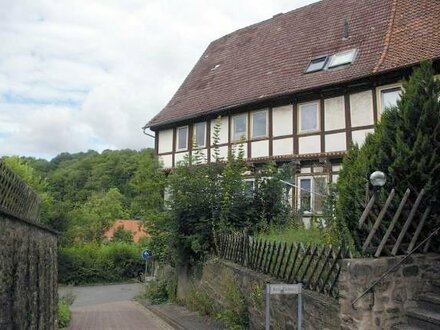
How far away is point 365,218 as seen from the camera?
21.8 ft

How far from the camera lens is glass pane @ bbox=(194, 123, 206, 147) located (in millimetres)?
22406

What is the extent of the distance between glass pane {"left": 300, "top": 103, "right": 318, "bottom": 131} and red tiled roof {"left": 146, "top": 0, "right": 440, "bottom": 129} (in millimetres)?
718

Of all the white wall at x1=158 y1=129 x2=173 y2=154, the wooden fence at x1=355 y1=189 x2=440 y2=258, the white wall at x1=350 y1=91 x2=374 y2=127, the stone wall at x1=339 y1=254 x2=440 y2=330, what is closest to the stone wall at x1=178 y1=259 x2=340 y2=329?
the stone wall at x1=339 y1=254 x2=440 y2=330

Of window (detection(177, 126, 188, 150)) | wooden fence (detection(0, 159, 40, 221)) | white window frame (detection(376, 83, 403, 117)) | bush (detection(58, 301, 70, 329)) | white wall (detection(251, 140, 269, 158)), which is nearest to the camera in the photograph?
wooden fence (detection(0, 159, 40, 221))

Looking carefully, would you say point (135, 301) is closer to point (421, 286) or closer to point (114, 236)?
point (421, 286)

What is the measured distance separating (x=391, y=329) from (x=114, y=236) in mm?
48024

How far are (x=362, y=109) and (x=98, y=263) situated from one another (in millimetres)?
25997

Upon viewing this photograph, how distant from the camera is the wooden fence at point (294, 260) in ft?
24.9

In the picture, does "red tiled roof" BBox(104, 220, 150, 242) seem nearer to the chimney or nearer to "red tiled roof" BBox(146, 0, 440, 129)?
"red tiled roof" BBox(146, 0, 440, 129)

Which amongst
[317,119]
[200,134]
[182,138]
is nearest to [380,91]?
[317,119]

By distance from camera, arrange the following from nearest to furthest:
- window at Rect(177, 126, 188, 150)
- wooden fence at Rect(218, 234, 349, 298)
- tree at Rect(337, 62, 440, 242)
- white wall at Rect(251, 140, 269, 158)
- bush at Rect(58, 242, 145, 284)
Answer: tree at Rect(337, 62, 440, 242) → wooden fence at Rect(218, 234, 349, 298) → white wall at Rect(251, 140, 269, 158) → window at Rect(177, 126, 188, 150) → bush at Rect(58, 242, 145, 284)

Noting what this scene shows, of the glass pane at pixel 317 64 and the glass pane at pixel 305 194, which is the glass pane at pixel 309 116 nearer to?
the glass pane at pixel 317 64

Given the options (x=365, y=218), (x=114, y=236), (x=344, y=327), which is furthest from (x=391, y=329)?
(x=114, y=236)

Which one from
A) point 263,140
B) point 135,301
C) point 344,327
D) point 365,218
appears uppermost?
point 263,140
